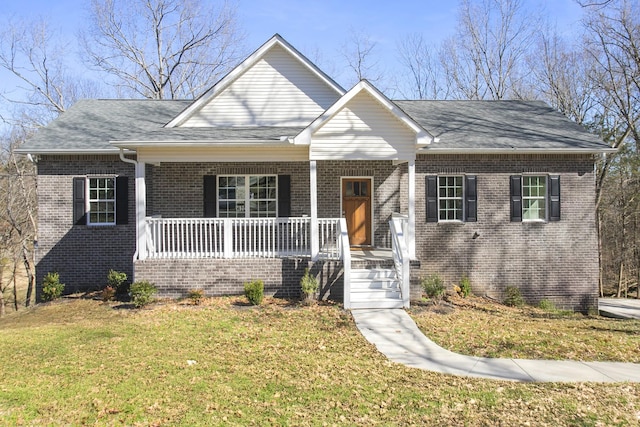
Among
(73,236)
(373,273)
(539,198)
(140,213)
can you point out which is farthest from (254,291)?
(539,198)

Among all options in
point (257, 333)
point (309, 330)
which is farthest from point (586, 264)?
point (257, 333)

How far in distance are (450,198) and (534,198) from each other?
2.45 metres

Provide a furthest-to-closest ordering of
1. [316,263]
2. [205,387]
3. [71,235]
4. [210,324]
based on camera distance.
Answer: [71,235] < [316,263] < [210,324] < [205,387]

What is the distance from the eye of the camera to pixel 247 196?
1326 centimetres

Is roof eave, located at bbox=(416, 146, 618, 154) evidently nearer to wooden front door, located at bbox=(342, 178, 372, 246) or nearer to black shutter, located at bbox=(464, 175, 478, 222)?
black shutter, located at bbox=(464, 175, 478, 222)

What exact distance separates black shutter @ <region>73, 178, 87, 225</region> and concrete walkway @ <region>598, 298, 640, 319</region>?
15.5 metres

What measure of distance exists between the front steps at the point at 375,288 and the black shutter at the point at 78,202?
307 inches

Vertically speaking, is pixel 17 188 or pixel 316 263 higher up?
pixel 17 188

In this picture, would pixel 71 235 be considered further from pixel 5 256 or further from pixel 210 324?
pixel 5 256

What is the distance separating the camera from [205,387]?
587 centimetres

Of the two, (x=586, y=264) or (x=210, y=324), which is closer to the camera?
(x=210, y=324)

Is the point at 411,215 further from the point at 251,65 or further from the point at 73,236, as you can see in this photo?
Result: the point at 73,236

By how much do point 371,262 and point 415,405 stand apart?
19.1 ft

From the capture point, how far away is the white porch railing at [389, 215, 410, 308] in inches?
408
